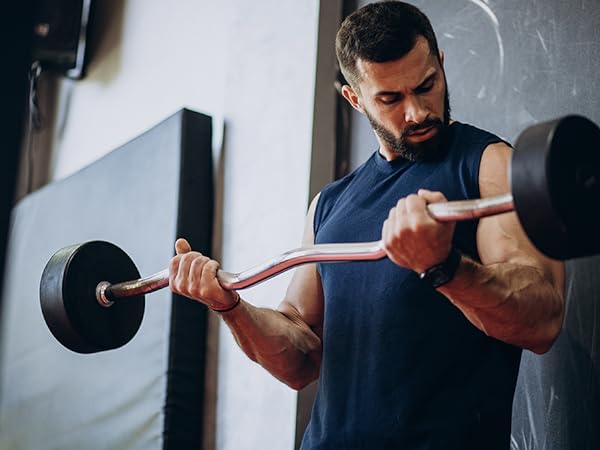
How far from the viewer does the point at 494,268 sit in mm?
1099

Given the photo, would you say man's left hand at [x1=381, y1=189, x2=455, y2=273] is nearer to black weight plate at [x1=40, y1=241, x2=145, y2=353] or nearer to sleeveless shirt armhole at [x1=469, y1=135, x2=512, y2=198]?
sleeveless shirt armhole at [x1=469, y1=135, x2=512, y2=198]

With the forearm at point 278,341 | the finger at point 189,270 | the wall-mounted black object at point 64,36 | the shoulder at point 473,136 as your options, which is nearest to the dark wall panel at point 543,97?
the shoulder at point 473,136

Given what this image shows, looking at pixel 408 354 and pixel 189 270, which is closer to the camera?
pixel 408 354

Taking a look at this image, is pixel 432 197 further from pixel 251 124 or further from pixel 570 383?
pixel 251 124

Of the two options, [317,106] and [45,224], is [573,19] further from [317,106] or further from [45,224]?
[45,224]

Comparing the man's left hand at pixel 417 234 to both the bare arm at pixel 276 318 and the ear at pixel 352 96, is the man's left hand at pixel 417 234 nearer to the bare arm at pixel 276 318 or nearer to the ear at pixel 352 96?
the bare arm at pixel 276 318

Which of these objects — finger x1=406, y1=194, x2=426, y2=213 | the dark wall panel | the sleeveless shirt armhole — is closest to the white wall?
the dark wall panel

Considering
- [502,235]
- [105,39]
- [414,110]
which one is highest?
[105,39]

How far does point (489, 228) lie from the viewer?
1.22 m

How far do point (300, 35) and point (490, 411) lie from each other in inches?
46.8

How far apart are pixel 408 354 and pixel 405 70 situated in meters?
0.48

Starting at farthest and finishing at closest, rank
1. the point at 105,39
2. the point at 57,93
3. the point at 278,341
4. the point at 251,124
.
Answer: the point at 57,93
the point at 105,39
the point at 251,124
the point at 278,341

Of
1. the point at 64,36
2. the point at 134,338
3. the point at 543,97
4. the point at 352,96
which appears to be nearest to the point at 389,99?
the point at 352,96

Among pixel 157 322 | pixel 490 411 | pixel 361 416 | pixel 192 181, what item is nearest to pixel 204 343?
pixel 157 322
